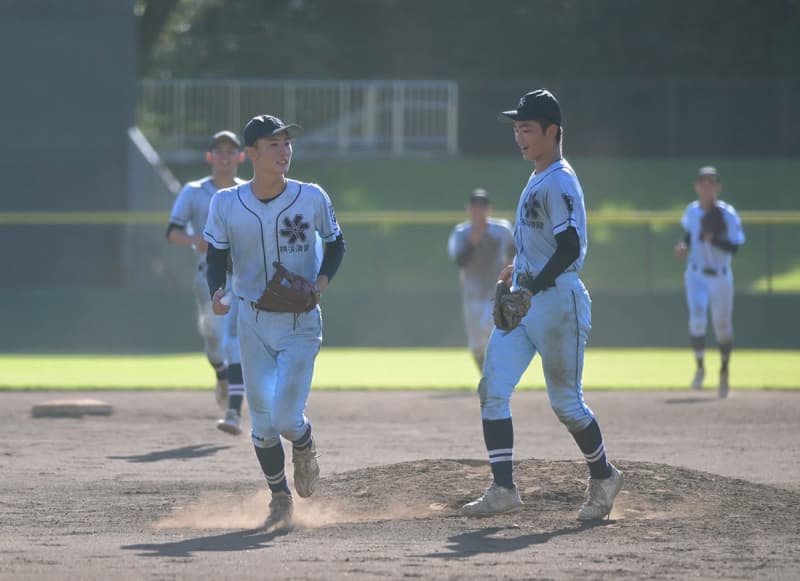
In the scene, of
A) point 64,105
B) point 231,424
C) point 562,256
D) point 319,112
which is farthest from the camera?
point 319,112

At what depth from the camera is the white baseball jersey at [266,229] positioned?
746 centimetres

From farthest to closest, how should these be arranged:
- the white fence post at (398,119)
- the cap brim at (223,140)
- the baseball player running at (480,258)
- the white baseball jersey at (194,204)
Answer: the white fence post at (398,119) → the baseball player running at (480,258) → the white baseball jersey at (194,204) → the cap brim at (223,140)

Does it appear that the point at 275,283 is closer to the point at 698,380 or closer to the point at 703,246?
the point at 703,246

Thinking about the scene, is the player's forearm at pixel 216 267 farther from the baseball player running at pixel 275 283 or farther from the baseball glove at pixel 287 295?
the baseball glove at pixel 287 295

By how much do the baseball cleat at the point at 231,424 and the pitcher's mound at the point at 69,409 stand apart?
2104 mm

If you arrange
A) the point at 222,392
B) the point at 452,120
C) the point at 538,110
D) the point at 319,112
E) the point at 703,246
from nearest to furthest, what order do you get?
1. the point at 538,110
2. the point at 222,392
3. the point at 703,246
4. the point at 319,112
5. the point at 452,120

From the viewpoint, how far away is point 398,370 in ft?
60.8

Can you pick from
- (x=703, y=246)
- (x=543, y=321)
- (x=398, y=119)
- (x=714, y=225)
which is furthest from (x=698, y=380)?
(x=398, y=119)

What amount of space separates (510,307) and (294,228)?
1.20 metres

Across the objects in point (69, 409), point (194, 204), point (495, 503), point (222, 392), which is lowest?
point (69, 409)

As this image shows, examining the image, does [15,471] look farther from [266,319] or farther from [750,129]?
[750,129]

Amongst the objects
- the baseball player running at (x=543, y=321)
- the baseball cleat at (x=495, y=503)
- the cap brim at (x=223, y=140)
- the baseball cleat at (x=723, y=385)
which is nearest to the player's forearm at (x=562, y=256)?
A: the baseball player running at (x=543, y=321)

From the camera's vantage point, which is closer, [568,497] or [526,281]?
[526,281]

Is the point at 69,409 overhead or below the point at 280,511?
below
